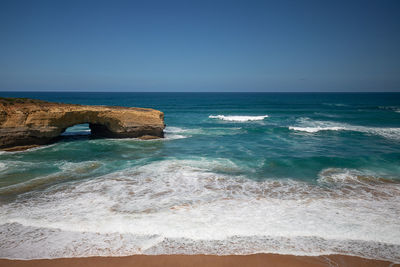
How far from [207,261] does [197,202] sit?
2699mm

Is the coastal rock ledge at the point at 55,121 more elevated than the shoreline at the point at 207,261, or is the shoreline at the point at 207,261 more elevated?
the coastal rock ledge at the point at 55,121

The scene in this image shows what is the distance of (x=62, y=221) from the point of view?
6.08 m

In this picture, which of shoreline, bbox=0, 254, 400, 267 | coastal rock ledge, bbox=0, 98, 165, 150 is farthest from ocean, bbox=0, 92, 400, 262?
coastal rock ledge, bbox=0, 98, 165, 150

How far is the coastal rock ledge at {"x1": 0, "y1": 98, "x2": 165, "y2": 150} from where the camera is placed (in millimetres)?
13320

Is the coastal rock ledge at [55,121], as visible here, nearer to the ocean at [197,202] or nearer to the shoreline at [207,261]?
the ocean at [197,202]

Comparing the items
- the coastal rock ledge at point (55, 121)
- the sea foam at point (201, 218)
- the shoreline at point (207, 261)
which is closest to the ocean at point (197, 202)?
the sea foam at point (201, 218)

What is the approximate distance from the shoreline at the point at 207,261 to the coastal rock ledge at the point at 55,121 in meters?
11.2

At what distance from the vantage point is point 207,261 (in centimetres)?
473

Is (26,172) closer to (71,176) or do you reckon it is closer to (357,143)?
(71,176)

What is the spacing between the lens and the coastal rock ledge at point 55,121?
13.3 m

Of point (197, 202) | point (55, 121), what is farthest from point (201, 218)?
point (55, 121)

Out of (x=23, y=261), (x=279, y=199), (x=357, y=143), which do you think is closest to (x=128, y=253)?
(x=23, y=261)

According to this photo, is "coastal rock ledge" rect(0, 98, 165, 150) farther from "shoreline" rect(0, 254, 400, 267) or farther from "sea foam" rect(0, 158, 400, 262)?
"shoreline" rect(0, 254, 400, 267)

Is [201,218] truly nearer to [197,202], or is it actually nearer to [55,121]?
[197,202]
